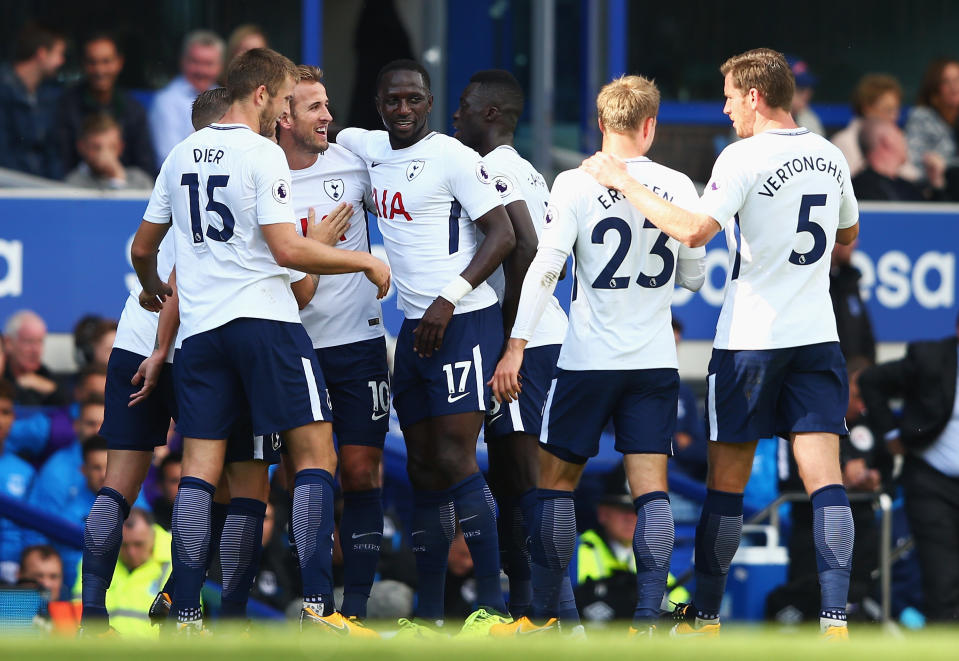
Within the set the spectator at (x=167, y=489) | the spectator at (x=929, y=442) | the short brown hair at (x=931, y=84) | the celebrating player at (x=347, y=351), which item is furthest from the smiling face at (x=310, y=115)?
the short brown hair at (x=931, y=84)

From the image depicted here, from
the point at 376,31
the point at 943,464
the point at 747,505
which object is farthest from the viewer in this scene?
the point at 376,31

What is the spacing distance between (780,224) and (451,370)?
4.41 feet

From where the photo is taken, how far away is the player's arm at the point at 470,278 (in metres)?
5.39

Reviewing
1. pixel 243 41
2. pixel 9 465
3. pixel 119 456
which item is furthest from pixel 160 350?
pixel 243 41

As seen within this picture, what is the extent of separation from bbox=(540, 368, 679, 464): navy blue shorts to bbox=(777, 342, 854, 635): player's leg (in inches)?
17.7

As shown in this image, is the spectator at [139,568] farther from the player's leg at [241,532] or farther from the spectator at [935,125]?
the spectator at [935,125]

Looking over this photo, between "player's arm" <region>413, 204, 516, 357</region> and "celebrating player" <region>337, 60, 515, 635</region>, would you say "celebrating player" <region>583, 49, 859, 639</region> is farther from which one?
"celebrating player" <region>337, 60, 515, 635</region>

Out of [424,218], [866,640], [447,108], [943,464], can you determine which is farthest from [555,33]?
[866,640]

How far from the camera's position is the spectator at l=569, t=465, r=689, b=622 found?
771 cm

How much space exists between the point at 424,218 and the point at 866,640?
3558 mm

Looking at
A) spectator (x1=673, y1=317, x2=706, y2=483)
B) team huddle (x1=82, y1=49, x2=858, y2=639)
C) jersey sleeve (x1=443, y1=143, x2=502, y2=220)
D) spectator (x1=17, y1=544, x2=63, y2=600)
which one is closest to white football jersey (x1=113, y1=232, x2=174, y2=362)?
team huddle (x1=82, y1=49, x2=858, y2=639)

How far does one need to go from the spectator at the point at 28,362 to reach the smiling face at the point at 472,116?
3715 mm

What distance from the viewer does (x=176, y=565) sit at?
5109mm

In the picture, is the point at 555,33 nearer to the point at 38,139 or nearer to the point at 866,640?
the point at 38,139
